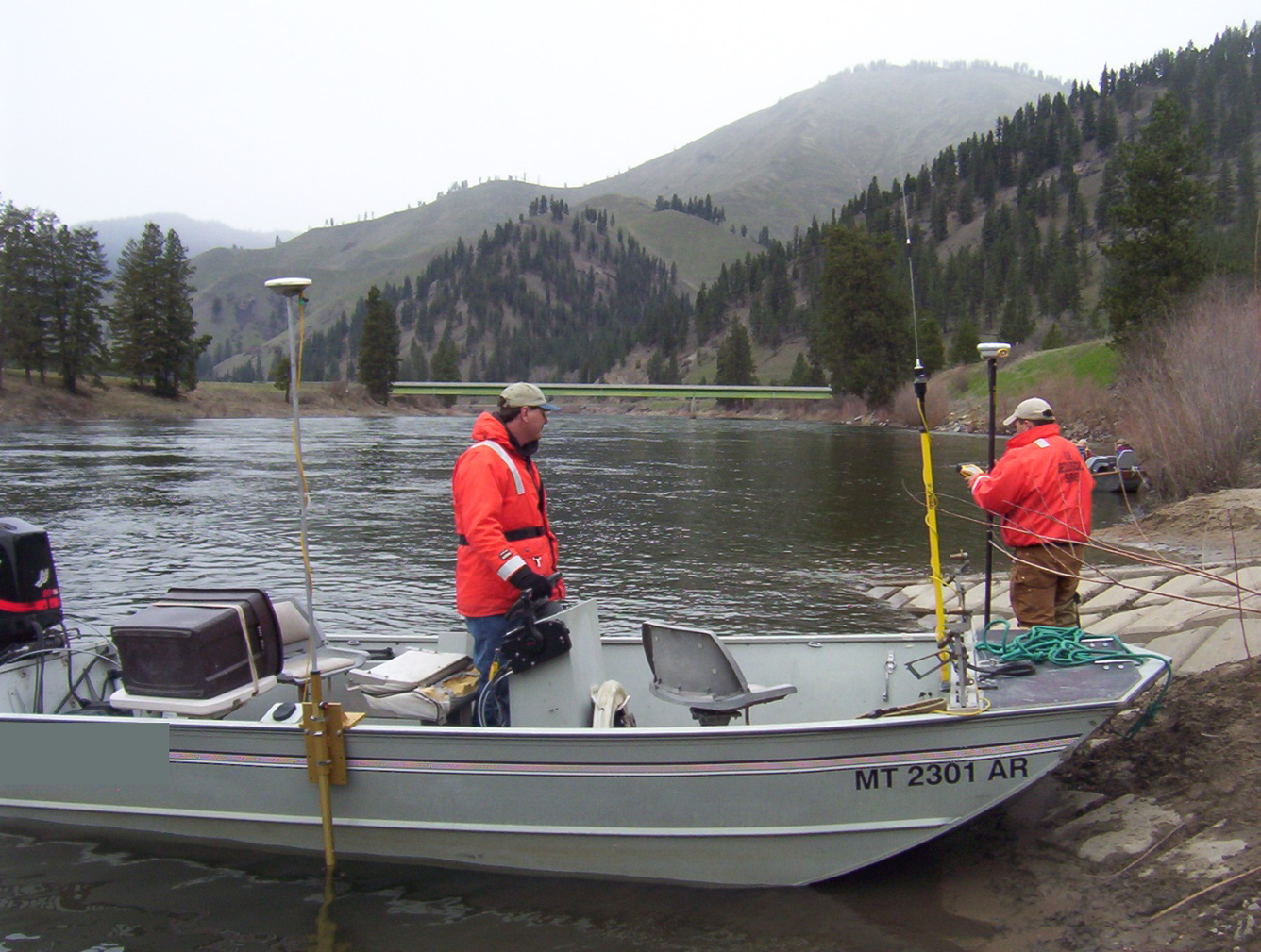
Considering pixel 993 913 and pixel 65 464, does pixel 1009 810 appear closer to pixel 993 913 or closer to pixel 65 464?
pixel 993 913

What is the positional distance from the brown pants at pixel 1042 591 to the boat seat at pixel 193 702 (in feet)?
17.1

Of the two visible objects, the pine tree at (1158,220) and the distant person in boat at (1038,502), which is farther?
the pine tree at (1158,220)

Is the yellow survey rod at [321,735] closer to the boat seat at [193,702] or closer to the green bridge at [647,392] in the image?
the boat seat at [193,702]

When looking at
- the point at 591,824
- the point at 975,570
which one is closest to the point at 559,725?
the point at 591,824

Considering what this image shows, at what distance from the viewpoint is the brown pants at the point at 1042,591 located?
265 inches

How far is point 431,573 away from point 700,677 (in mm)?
11634

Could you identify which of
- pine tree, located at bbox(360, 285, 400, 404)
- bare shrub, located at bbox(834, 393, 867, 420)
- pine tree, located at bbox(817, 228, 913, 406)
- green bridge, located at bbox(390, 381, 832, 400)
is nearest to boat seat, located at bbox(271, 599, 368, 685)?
pine tree, located at bbox(817, 228, 913, 406)

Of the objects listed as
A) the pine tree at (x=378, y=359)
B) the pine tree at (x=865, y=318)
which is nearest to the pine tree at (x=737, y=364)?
the pine tree at (x=865, y=318)

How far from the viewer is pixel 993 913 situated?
5.09m

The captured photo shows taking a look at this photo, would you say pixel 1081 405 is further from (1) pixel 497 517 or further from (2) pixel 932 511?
(1) pixel 497 517

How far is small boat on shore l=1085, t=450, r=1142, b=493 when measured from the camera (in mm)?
22109

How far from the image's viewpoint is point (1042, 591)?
6.75 metres

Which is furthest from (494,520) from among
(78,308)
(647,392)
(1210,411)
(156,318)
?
(647,392)

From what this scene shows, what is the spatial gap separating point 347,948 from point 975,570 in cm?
1281
